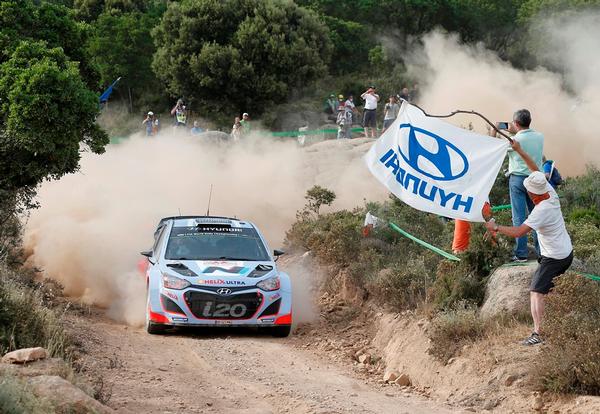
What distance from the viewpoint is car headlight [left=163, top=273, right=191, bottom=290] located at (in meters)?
13.9

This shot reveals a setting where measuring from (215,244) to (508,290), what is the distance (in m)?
5.26

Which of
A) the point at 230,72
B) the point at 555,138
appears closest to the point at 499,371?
the point at 555,138

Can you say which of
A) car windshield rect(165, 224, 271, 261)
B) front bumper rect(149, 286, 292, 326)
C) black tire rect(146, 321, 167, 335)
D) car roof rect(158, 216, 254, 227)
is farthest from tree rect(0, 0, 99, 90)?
black tire rect(146, 321, 167, 335)

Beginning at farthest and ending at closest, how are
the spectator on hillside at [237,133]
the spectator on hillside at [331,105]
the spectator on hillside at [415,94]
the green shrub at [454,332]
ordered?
the spectator on hillside at [331,105], the spectator on hillside at [415,94], the spectator on hillside at [237,133], the green shrub at [454,332]

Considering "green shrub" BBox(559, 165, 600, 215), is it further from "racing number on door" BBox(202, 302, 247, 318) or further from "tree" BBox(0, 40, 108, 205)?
"tree" BBox(0, 40, 108, 205)

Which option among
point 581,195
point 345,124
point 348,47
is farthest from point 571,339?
point 348,47

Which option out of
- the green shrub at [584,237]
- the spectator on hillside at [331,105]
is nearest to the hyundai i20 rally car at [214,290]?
the green shrub at [584,237]

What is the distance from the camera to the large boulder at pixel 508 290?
37.7ft

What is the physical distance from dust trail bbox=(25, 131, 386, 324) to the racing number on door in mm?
2082

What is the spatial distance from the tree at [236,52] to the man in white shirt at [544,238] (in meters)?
31.0

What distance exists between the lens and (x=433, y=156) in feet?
39.0

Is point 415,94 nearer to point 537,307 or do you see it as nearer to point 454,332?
point 454,332

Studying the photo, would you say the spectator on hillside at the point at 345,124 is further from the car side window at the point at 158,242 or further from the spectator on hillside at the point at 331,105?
the car side window at the point at 158,242

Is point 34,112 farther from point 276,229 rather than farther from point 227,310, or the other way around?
point 276,229
